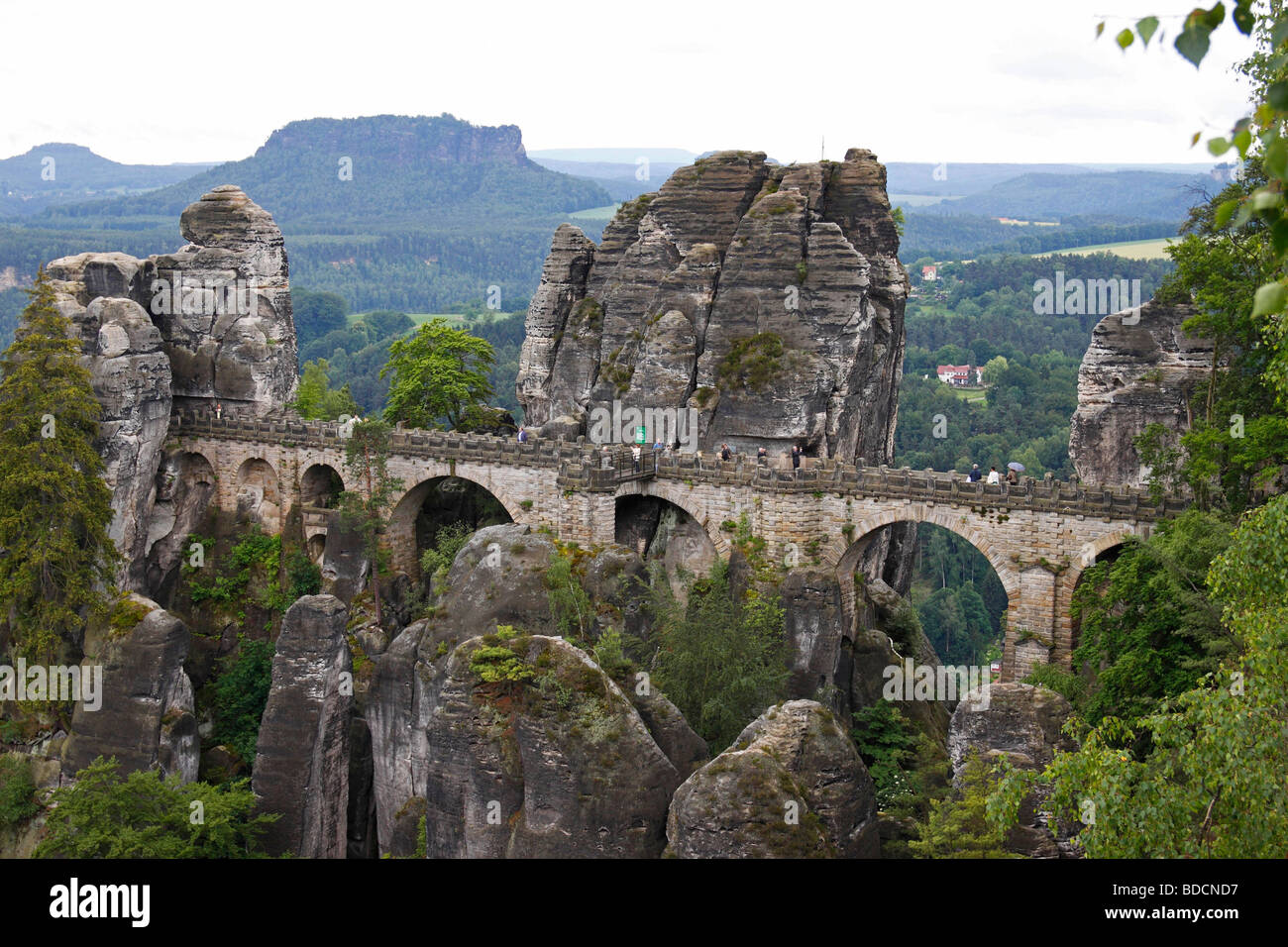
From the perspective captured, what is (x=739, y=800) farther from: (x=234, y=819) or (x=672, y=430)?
(x=672, y=430)

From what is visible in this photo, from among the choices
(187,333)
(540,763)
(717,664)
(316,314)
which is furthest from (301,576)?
(316,314)

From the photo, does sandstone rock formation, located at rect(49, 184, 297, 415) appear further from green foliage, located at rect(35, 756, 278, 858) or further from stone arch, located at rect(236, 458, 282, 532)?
green foliage, located at rect(35, 756, 278, 858)

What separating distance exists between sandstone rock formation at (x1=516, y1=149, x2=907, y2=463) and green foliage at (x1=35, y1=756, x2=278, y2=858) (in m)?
19.5

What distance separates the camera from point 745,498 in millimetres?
41000

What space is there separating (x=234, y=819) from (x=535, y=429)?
19438 millimetres

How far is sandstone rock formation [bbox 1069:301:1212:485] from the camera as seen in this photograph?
123ft

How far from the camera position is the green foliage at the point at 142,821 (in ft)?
103

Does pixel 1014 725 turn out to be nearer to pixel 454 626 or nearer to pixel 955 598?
pixel 454 626

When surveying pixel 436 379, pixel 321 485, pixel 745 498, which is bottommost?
pixel 321 485

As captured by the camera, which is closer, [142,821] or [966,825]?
[966,825]

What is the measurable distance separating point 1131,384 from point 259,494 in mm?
31770

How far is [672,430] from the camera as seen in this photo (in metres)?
45.1

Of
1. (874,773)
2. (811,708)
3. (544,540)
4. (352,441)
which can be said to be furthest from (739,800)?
(352,441)

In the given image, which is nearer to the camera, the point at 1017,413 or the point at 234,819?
the point at 234,819
